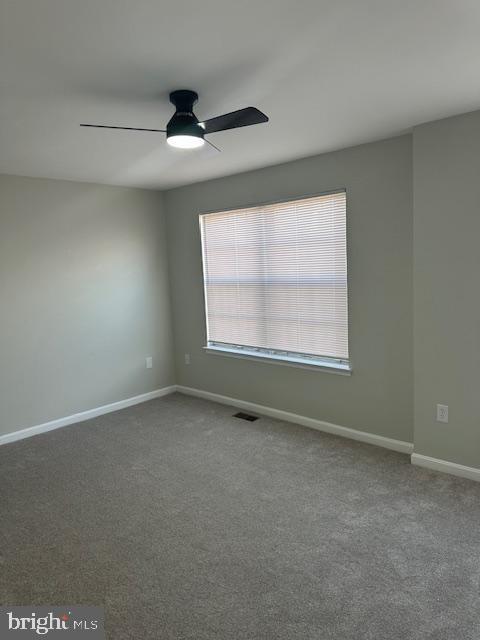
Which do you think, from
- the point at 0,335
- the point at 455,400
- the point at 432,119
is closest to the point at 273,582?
the point at 455,400

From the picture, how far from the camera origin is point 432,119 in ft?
9.10

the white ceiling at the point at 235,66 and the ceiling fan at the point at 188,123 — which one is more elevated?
the white ceiling at the point at 235,66

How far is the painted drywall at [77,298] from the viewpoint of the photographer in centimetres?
387

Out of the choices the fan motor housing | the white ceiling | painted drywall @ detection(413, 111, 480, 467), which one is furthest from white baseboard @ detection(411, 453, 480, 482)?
the fan motor housing

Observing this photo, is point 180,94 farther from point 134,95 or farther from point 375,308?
point 375,308

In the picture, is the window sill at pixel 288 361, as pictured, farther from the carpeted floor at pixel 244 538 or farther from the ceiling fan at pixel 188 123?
the ceiling fan at pixel 188 123

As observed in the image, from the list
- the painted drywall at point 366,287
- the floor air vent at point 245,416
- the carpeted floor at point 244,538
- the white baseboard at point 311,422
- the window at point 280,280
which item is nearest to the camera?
the carpeted floor at point 244,538

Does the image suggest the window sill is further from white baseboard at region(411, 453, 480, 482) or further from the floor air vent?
white baseboard at region(411, 453, 480, 482)

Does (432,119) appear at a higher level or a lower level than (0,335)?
higher

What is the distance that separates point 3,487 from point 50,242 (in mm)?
2149

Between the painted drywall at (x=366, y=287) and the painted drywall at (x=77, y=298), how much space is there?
1220 millimetres

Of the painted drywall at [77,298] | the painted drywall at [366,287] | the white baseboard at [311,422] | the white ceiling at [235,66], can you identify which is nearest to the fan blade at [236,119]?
the white ceiling at [235,66]

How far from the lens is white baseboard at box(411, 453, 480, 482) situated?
2.89 metres

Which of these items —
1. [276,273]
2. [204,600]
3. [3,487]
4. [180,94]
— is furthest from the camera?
[276,273]
